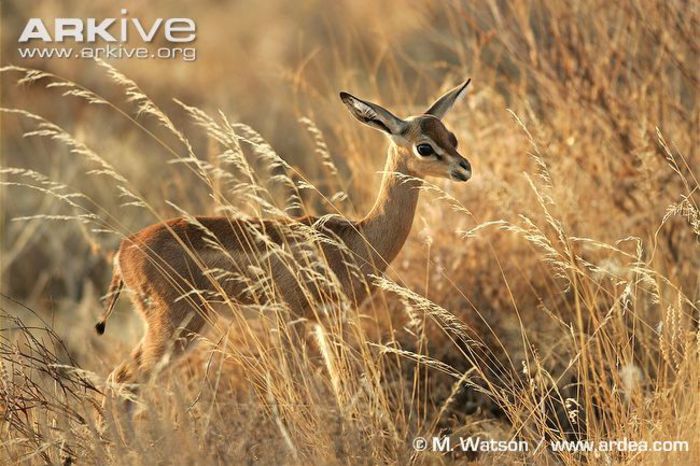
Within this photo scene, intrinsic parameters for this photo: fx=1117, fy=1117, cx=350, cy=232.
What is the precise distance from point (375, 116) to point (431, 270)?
5.26 feet

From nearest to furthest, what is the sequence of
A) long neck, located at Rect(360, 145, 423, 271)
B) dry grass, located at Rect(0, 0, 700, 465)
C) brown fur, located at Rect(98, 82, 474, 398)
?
dry grass, located at Rect(0, 0, 700, 465)
brown fur, located at Rect(98, 82, 474, 398)
long neck, located at Rect(360, 145, 423, 271)

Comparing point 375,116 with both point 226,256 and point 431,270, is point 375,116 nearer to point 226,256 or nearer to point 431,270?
point 226,256

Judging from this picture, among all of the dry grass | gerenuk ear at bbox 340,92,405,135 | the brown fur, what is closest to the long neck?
the brown fur

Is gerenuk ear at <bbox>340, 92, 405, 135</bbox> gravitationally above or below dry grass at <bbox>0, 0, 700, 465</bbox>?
above

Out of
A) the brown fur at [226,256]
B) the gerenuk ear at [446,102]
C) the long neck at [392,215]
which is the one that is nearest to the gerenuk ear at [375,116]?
the brown fur at [226,256]

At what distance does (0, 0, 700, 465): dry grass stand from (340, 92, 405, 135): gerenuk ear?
23cm

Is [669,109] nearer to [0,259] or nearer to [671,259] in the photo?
[671,259]

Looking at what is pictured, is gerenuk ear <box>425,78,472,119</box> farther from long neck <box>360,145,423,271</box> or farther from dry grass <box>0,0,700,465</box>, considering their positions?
dry grass <box>0,0,700,465</box>

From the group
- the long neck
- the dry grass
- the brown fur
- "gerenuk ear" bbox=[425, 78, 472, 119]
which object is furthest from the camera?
"gerenuk ear" bbox=[425, 78, 472, 119]

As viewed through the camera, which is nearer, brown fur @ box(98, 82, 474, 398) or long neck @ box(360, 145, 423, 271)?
brown fur @ box(98, 82, 474, 398)

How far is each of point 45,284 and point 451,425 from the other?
4381 mm

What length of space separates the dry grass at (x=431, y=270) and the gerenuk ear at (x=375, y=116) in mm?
235

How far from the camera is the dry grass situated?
4.40m

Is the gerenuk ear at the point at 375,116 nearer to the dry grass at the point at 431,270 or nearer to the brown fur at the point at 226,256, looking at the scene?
the brown fur at the point at 226,256
